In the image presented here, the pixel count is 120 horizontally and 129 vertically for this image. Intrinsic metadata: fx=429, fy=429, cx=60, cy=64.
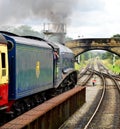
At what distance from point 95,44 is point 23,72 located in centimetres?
4895

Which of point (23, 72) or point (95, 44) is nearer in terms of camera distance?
point (23, 72)

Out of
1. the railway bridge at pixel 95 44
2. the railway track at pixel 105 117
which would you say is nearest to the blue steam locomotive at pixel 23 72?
the railway track at pixel 105 117

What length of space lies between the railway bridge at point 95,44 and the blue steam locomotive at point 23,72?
40.7 m

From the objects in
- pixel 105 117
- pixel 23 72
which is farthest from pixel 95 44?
pixel 23 72

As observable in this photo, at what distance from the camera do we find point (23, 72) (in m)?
15.7

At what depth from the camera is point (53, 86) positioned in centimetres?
2248

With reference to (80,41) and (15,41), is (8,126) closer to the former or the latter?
(15,41)

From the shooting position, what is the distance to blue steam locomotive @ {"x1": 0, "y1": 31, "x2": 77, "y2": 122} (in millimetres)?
13727

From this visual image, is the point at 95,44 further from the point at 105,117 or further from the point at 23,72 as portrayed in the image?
the point at 23,72

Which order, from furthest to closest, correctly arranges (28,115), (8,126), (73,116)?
(73,116) → (28,115) → (8,126)

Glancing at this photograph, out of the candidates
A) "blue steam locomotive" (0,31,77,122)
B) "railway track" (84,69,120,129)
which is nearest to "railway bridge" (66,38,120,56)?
"railway track" (84,69,120,129)

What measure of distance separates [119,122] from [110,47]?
4524 cm

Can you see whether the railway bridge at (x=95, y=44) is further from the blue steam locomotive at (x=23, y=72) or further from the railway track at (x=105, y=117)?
the blue steam locomotive at (x=23, y=72)

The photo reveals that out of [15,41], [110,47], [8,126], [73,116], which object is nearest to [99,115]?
[73,116]
